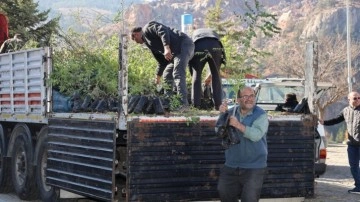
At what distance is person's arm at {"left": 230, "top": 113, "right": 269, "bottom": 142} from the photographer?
620 centimetres

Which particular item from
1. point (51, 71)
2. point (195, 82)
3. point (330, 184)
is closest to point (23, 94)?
point (51, 71)

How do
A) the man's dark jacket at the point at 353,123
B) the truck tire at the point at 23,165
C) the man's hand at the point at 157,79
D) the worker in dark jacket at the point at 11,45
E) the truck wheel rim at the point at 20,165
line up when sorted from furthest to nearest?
the worker in dark jacket at the point at 11,45
the man's dark jacket at the point at 353,123
the truck wheel rim at the point at 20,165
the truck tire at the point at 23,165
the man's hand at the point at 157,79

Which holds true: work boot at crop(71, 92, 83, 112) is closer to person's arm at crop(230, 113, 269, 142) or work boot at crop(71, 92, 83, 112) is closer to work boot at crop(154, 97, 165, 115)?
work boot at crop(154, 97, 165, 115)

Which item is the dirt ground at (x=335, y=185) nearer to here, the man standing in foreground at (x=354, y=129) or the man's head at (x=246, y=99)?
the man standing in foreground at (x=354, y=129)

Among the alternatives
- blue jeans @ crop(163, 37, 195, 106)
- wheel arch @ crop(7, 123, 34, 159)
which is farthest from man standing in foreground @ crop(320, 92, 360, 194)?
wheel arch @ crop(7, 123, 34, 159)

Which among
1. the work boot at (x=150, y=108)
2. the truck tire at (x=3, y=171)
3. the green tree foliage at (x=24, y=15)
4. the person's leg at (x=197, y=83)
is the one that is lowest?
the truck tire at (x=3, y=171)

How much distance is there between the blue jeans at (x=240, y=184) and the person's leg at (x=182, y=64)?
1.89m

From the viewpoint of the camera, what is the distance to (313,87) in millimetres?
7422

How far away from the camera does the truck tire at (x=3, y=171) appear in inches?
403

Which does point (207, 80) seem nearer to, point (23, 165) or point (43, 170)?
point (43, 170)

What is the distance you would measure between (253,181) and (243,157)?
9.7 inches

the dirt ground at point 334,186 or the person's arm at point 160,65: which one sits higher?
the person's arm at point 160,65

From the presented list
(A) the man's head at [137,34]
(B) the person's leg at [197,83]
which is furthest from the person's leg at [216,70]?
(A) the man's head at [137,34]

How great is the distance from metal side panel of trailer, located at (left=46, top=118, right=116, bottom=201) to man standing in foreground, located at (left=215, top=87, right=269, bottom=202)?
1129 millimetres
